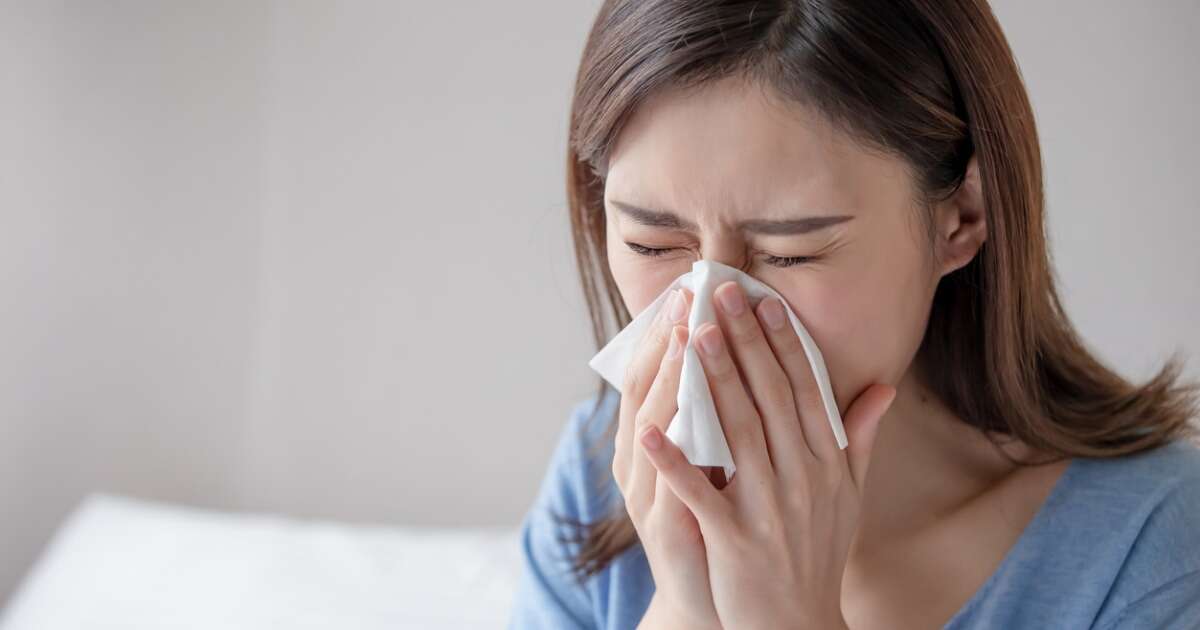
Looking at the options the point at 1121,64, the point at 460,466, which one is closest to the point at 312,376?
the point at 460,466

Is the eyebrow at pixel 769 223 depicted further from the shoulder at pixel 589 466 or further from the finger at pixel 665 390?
the shoulder at pixel 589 466

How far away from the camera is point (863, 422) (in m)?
1.07

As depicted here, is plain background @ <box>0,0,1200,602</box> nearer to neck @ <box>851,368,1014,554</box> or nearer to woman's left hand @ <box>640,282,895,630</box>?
neck @ <box>851,368,1014,554</box>

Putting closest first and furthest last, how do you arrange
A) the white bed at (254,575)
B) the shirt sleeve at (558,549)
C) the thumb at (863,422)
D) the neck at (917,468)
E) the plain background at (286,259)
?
1. the thumb at (863,422)
2. the neck at (917,468)
3. the shirt sleeve at (558,549)
4. the white bed at (254,575)
5. the plain background at (286,259)

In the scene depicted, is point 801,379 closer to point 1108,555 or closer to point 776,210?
point 776,210

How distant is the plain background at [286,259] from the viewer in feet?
7.47

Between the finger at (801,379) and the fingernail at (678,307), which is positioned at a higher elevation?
the fingernail at (678,307)

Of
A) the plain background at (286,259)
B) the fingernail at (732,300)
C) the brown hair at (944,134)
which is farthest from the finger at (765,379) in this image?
the plain background at (286,259)

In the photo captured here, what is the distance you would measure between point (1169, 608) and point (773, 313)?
0.49 meters

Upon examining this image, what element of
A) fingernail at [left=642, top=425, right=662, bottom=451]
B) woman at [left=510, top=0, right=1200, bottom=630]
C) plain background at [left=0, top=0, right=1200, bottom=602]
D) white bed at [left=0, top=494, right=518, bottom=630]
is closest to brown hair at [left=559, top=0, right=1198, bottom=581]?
woman at [left=510, top=0, right=1200, bottom=630]

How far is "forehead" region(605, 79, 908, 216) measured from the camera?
95cm

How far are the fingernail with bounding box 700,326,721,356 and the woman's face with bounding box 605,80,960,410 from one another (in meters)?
0.07

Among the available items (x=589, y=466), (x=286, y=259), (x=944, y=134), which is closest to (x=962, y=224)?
(x=944, y=134)

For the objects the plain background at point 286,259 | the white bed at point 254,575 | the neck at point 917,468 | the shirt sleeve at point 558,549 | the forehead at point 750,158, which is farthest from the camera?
the plain background at point 286,259
